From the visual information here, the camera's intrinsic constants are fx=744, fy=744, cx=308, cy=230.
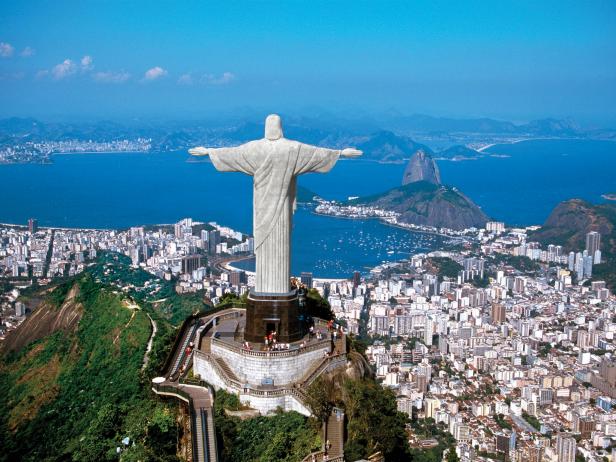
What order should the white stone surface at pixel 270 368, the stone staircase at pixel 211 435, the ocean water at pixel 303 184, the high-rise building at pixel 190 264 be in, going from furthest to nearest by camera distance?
the ocean water at pixel 303 184, the high-rise building at pixel 190 264, the white stone surface at pixel 270 368, the stone staircase at pixel 211 435

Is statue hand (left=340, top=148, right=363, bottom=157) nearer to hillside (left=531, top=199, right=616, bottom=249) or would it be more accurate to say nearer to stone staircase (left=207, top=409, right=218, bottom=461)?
stone staircase (left=207, top=409, right=218, bottom=461)

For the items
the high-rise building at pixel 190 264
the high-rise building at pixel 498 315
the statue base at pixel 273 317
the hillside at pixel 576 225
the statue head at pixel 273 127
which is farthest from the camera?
the hillside at pixel 576 225

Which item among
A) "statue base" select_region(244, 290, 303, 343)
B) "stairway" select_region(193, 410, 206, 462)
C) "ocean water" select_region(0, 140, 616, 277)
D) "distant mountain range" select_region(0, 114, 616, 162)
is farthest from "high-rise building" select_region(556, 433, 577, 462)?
"distant mountain range" select_region(0, 114, 616, 162)

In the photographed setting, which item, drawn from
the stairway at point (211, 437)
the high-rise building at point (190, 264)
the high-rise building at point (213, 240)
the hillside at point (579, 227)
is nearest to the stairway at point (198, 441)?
the stairway at point (211, 437)

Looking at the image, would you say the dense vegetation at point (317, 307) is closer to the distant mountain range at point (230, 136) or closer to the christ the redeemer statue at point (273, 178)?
the christ the redeemer statue at point (273, 178)

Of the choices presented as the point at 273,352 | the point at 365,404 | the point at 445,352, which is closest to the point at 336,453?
the point at 365,404

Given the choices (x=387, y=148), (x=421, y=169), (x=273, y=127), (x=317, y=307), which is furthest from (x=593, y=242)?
(x=387, y=148)
